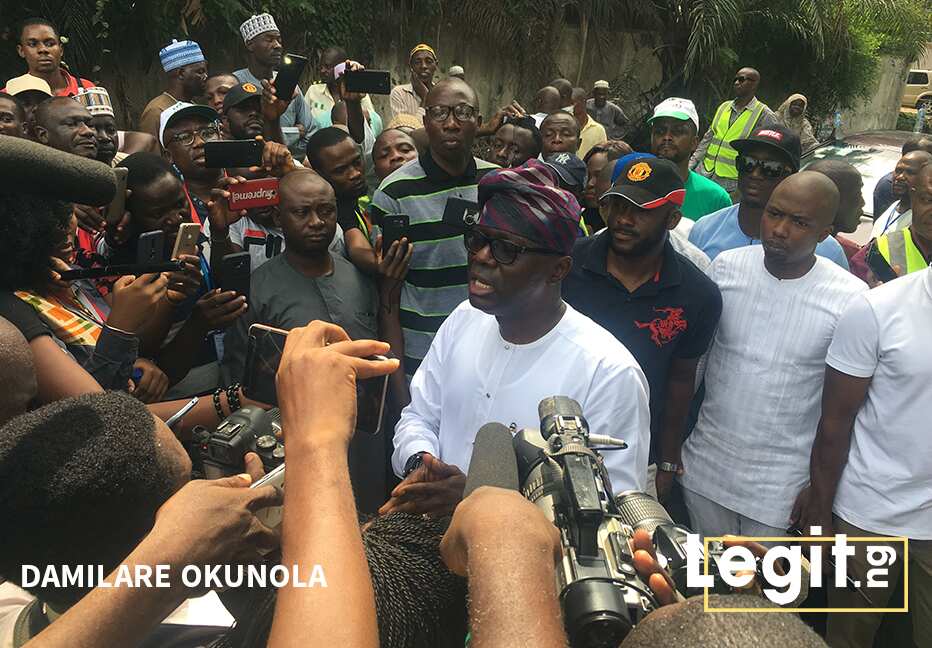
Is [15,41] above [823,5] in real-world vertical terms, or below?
below

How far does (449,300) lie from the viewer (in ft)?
11.1

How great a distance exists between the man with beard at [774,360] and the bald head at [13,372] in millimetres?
2562

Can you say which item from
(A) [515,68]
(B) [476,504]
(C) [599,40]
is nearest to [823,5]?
(C) [599,40]

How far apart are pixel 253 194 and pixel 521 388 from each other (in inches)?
67.4

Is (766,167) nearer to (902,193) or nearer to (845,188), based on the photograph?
(845,188)

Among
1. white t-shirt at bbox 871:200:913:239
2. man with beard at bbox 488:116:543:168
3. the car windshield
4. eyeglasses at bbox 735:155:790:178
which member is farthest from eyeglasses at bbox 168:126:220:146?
the car windshield

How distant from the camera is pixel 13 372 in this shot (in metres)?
1.60

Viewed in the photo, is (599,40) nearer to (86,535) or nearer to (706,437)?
(706,437)

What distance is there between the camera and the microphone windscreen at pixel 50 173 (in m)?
1.17

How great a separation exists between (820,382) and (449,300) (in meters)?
1.71

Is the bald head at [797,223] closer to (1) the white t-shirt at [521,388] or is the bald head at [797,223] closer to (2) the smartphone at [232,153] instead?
(1) the white t-shirt at [521,388]

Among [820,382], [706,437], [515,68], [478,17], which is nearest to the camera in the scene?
[820,382]

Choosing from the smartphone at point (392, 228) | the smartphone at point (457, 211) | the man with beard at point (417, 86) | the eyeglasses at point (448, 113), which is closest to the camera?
the smartphone at point (457, 211)

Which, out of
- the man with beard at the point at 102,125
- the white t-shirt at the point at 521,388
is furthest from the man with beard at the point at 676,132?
the man with beard at the point at 102,125
